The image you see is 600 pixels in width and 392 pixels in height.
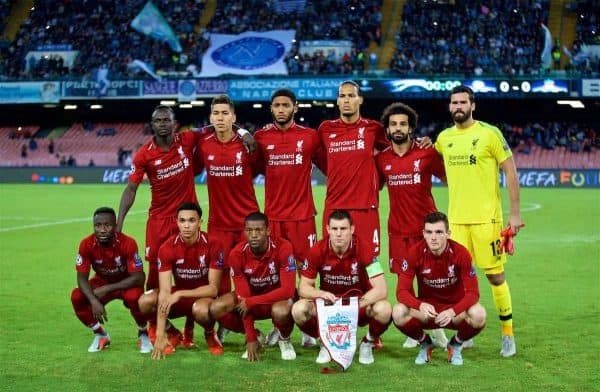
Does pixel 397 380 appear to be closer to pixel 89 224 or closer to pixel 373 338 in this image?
pixel 373 338

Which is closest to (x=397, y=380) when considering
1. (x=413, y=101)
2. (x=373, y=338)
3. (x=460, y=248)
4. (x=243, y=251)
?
(x=373, y=338)

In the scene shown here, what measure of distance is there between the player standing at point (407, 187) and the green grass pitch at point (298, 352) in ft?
2.90

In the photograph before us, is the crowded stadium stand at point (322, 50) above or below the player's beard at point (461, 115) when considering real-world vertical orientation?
above

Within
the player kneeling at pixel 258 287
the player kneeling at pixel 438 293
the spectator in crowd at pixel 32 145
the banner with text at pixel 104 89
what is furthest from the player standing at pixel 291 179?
the spectator in crowd at pixel 32 145

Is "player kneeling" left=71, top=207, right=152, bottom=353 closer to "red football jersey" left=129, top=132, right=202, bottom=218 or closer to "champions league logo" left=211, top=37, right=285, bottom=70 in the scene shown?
"red football jersey" left=129, top=132, right=202, bottom=218

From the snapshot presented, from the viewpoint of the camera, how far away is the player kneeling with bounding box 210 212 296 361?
6.73m

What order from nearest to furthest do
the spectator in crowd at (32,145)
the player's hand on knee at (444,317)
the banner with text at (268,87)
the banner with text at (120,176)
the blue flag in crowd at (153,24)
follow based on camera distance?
1. the player's hand on knee at (444,317)
2. the banner with text at (120,176)
3. the banner with text at (268,87)
4. the blue flag in crowd at (153,24)
5. the spectator in crowd at (32,145)

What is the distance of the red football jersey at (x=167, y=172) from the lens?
738 cm

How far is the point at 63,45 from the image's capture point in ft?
150

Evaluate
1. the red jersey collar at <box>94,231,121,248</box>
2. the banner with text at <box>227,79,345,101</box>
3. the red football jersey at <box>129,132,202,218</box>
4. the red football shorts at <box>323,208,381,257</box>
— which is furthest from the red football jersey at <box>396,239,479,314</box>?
the banner with text at <box>227,79,345,101</box>

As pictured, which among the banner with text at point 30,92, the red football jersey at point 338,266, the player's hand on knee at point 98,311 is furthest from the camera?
the banner with text at point 30,92

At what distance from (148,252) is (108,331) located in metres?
0.96

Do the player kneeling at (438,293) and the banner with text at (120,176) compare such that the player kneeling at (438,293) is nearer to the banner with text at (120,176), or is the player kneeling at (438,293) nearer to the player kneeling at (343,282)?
the player kneeling at (343,282)

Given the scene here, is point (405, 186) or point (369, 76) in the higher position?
point (369, 76)
